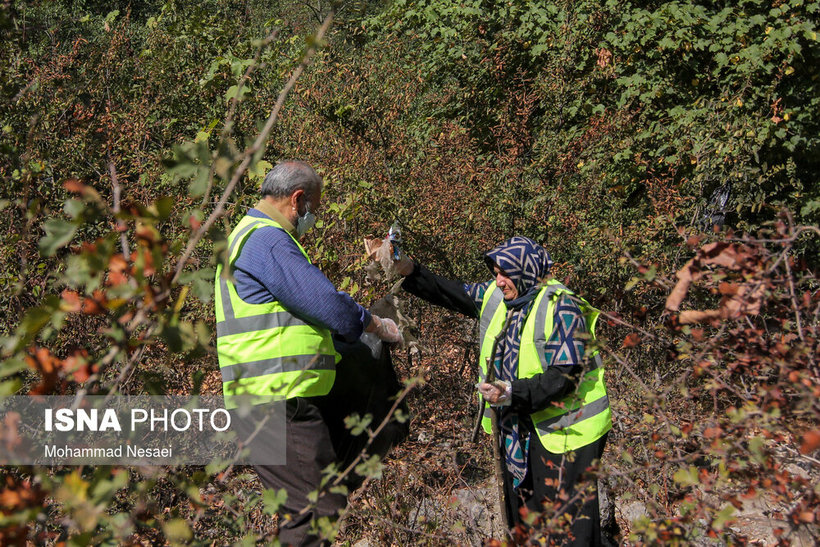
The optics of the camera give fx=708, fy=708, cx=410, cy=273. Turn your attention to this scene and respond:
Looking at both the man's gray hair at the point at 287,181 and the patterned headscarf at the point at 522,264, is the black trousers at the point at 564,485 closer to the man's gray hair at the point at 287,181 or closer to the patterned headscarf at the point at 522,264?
the patterned headscarf at the point at 522,264

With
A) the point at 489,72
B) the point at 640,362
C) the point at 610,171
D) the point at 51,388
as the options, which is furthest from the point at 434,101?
the point at 51,388

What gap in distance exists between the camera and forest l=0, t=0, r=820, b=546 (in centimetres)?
146

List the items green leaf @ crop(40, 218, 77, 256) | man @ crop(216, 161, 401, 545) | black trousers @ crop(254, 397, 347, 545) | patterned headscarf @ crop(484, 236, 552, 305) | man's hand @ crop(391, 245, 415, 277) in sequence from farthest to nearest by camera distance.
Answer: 1. man's hand @ crop(391, 245, 415, 277)
2. patterned headscarf @ crop(484, 236, 552, 305)
3. black trousers @ crop(254, 397, 347, 545)
4. man @ crop(216, 161, 401, 545)
5. green leaf @ crop(40, 218, 77, 256)

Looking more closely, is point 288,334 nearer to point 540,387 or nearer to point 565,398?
point 540,387

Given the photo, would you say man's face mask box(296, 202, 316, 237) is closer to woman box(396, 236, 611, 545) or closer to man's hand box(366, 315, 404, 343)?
man's hand box(366, 315, 404, 343)

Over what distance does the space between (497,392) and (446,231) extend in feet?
8.33

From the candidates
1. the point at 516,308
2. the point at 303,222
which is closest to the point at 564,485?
the point at 516,308

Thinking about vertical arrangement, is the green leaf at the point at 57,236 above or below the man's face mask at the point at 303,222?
below

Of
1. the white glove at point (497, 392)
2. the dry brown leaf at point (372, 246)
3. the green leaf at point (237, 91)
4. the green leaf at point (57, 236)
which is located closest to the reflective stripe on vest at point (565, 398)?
the white glove at point (497, 392)

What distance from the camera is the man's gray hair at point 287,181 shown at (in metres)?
3.00

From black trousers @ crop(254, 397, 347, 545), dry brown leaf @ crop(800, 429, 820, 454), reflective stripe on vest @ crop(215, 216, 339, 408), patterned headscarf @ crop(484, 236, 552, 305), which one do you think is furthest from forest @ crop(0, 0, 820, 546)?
patterned headscarf @ crop(484, 236, 552, 305)

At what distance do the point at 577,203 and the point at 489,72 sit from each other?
3.05 metres

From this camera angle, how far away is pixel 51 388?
1327mm

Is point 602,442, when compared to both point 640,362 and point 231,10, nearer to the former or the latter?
point 640,362
